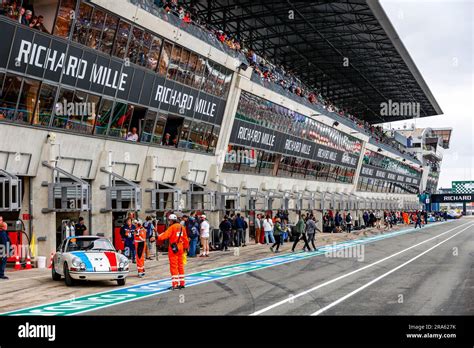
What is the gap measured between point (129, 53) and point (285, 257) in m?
10.2

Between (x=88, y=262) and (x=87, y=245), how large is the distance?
4.23 ft

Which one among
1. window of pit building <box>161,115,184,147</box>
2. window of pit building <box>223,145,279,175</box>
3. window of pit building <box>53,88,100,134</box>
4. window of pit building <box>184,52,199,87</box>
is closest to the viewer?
window of pit building <box>53,88,100,134</box>

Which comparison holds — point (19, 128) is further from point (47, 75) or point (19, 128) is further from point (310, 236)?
point (310, 236)

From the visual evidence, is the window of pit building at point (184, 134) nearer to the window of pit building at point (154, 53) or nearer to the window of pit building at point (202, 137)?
the window of pit building at point (202, 137)

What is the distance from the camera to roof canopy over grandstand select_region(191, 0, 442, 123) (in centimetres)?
4572

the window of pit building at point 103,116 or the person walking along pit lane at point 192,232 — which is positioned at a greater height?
the window of pit building at point 103,116

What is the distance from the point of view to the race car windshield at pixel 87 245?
1597cm

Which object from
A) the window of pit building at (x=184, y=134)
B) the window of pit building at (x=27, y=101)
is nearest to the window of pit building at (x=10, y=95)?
the window of pit building at (x=27, y=101)

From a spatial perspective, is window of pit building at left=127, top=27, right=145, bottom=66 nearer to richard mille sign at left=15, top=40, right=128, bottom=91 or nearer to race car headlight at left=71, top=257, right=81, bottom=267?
richard mille sign at left=15, top=40, right=128, bottom=91

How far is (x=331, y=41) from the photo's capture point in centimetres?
5503

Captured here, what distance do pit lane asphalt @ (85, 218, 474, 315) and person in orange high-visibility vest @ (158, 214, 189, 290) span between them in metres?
0.32

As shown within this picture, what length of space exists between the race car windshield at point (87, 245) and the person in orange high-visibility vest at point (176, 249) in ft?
8.89

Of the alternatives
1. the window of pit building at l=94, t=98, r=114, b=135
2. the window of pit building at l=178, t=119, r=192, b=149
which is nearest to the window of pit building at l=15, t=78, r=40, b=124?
the window of pit building at l=94, t=98, r=114, b=135
